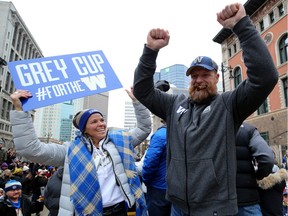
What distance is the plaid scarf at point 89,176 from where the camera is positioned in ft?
7.20

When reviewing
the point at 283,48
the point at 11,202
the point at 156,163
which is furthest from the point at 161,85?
the point at 283,48

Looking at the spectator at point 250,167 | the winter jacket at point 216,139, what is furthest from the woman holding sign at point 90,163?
the spectator at point 250,167

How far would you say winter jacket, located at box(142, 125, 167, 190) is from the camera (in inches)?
130

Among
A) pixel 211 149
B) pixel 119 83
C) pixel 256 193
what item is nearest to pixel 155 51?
pixel 211 149

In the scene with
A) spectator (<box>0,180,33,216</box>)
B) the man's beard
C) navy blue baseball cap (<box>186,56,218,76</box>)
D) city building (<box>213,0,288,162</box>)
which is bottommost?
spectator (<box>0,180,33,216</box>)

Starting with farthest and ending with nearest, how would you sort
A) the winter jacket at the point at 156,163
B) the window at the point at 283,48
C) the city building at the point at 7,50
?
the city building at the point at 7,50 → the window at the point at 283,48 → the winter jacket at the point at 156,163

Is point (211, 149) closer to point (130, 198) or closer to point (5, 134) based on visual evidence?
point (130, 198)

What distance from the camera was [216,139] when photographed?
5.48 ft

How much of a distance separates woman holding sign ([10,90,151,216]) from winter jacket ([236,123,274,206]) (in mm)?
1051

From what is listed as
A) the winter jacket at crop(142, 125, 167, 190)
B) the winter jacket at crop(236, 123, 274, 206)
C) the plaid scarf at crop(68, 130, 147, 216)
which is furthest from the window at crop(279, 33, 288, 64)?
the plaid scarf at crop(68, 130, 147, 216)

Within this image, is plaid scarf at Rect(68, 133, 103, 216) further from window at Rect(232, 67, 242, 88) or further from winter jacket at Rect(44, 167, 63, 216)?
window at Rect(232, 67, 242, 88)

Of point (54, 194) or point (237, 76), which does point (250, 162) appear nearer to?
point (54, 194)

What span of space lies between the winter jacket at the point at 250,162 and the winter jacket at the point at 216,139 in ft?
2.86

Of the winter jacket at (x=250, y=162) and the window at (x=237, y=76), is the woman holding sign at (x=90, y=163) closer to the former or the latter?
the winter jacket at (x=250, y=162)
